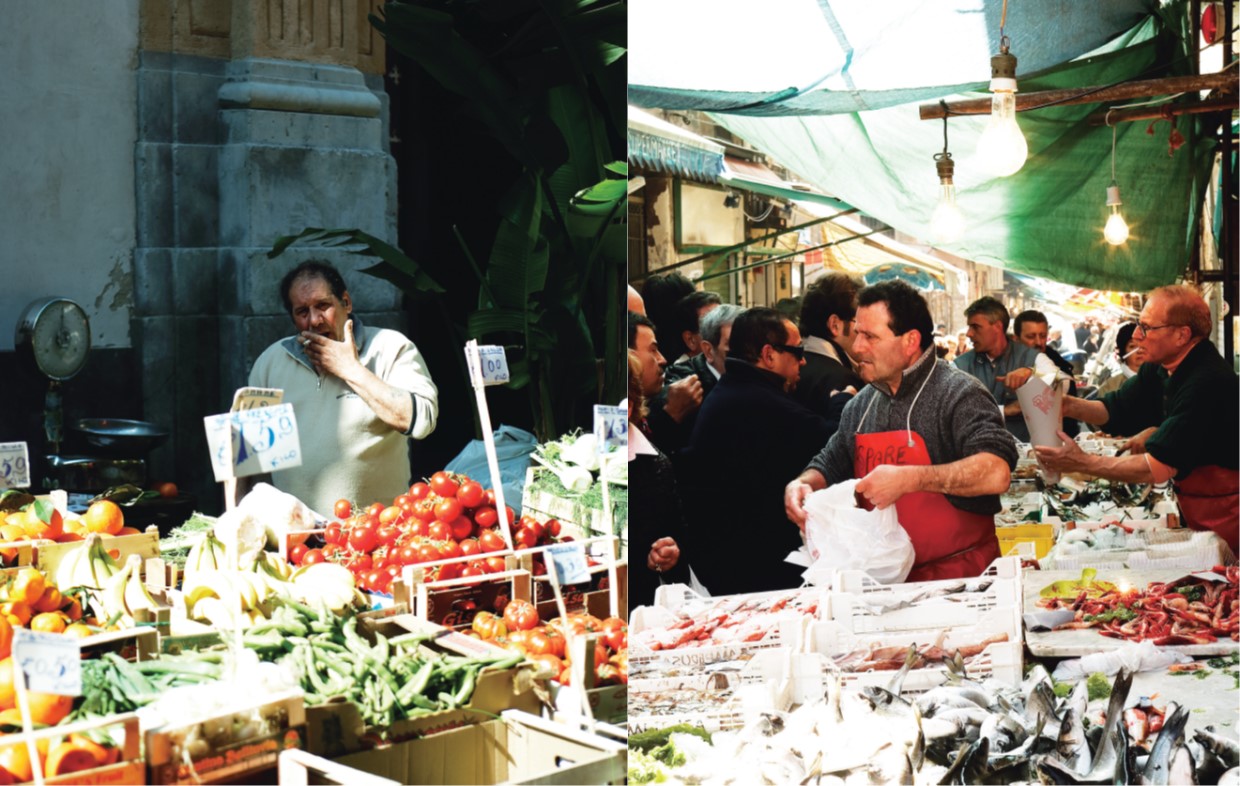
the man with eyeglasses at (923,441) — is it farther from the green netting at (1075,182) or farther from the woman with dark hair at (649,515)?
the woman with dark hair at (649,515)

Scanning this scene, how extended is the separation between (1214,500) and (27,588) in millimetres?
2736

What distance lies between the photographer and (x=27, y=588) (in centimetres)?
314

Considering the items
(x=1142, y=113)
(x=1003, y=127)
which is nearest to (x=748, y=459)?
(x=1003, y=127)

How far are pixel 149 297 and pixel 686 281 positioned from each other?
3512 millimetres

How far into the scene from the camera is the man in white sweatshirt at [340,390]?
173 inches

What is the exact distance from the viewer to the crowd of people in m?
2.87

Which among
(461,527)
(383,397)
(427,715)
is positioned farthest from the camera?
(383,397)

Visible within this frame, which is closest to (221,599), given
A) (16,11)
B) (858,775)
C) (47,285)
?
(858,775)

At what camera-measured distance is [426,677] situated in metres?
2.60

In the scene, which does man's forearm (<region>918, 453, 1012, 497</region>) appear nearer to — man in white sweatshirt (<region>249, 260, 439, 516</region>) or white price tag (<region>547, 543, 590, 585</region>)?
white price tag (<region>547, 543, 590, 585</region>)

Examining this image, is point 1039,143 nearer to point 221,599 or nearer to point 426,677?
point 426,677

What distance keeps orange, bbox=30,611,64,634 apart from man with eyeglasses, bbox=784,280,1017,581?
1.85m

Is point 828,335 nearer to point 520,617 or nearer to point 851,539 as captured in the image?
point 851,539

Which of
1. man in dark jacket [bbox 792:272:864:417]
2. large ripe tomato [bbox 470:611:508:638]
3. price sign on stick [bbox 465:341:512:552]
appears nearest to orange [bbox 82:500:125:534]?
price sign on stick [bbox 465:341:512:552]
